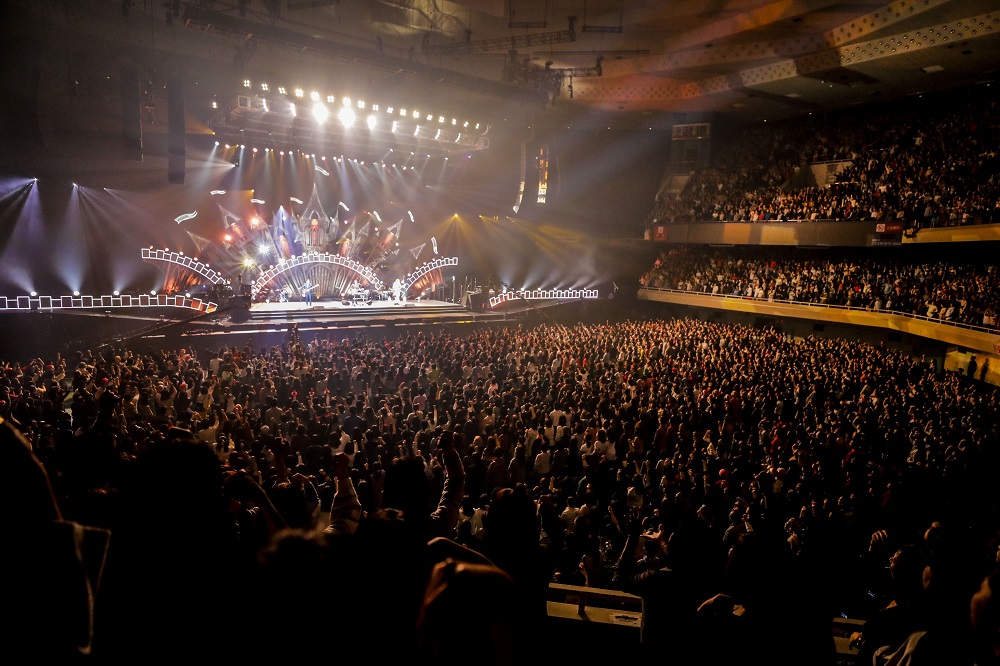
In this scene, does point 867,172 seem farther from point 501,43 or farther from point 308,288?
point 308,288

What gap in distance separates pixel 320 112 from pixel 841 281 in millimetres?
19389

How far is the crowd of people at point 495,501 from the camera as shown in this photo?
45.7 inches

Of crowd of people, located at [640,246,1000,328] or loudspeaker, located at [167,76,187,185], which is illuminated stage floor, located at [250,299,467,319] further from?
crowd of people, located at [640,246,1000,328]

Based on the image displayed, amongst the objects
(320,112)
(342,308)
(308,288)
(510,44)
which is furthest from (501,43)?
(308,288)

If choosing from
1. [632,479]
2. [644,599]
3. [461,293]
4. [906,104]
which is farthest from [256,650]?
[906,104]

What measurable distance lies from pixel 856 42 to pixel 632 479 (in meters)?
18.7

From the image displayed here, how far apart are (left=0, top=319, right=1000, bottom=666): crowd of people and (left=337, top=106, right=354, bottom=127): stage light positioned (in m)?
9.70

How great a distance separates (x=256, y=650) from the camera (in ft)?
3.63

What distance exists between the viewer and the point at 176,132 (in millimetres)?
14695

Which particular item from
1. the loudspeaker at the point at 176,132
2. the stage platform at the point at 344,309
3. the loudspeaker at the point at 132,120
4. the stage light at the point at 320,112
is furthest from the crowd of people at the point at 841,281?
the loudspeaker at the point at 132,120

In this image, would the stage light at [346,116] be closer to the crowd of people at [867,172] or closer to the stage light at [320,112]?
the stage light at [320,112]

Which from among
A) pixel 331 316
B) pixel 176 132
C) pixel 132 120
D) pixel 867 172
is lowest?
pixel 331 316

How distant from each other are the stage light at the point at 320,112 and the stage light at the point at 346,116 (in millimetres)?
463

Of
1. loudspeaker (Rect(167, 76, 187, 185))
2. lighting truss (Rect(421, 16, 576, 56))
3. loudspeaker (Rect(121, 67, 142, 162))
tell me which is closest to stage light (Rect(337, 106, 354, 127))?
lighting truss (Rect(421, 16, 576, 56))
